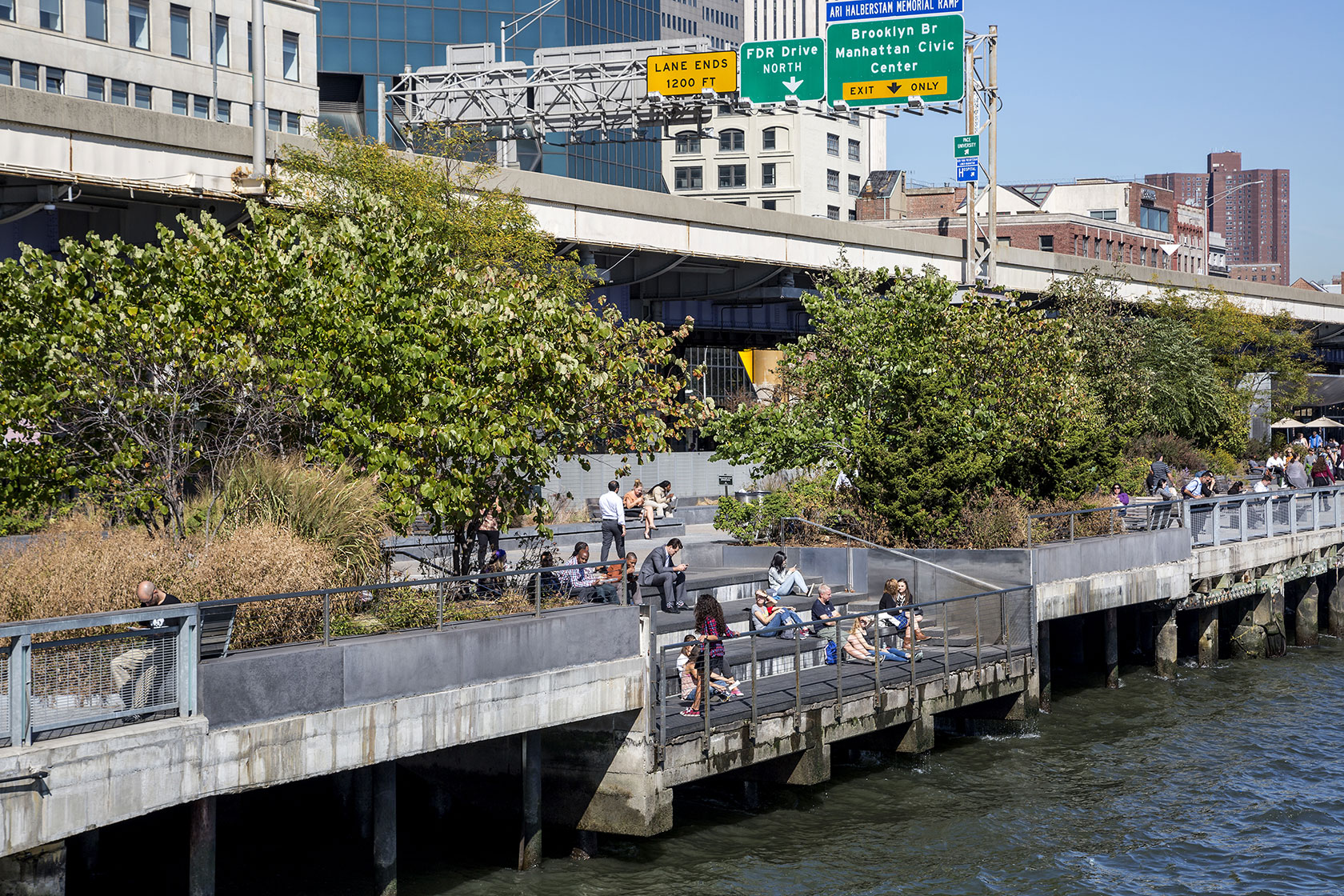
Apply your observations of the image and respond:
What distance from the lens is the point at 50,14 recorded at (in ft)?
184

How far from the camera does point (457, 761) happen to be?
19.3 m

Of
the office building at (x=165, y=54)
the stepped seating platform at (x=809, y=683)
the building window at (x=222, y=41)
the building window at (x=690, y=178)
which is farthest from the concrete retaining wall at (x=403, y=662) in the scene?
the building window at (x=690, y=178)

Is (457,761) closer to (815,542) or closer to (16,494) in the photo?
(16,494)

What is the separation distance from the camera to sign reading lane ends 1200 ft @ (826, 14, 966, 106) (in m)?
35.4

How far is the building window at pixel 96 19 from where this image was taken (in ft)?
190

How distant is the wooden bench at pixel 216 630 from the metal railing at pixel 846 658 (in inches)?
225

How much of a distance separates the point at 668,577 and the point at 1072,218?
→ 9095cm

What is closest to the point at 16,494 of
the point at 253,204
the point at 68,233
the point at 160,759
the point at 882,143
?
the point at 253,204

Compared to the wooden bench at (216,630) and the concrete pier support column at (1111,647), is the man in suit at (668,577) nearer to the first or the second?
the wooden bench at (216,630)

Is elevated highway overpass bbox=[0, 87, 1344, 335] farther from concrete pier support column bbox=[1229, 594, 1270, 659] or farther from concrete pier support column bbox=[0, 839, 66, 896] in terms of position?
concrete pier support column bbox=[0, 839, 66, 896]

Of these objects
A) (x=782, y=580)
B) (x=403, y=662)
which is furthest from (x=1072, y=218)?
(x=403, y=662)

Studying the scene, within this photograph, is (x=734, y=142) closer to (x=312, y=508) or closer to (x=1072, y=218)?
(x=1072, y=218)

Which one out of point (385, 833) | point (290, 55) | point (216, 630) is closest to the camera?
point (216, 630)

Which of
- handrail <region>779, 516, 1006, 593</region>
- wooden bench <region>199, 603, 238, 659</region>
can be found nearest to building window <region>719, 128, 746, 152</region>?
handrail <region>779, 516, 1006, 593</region>
